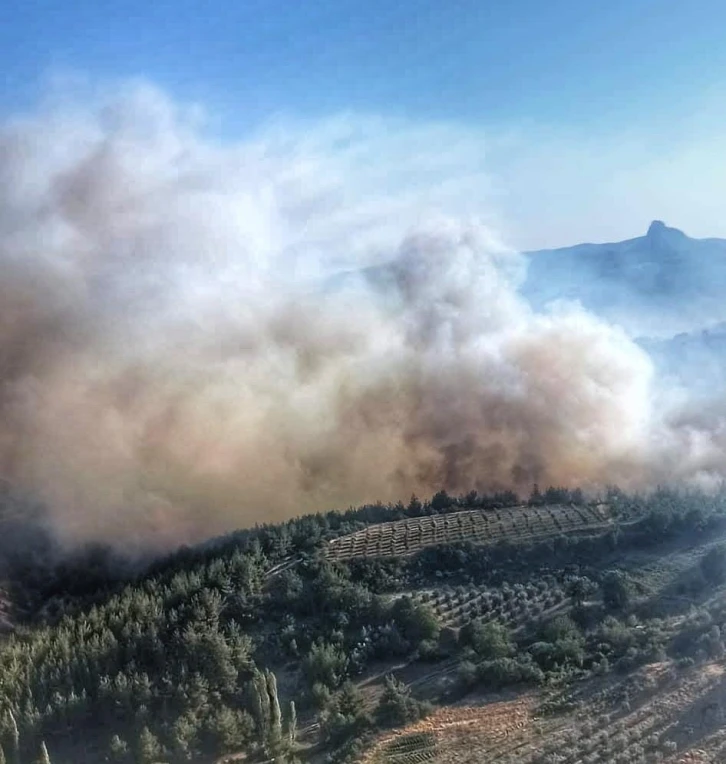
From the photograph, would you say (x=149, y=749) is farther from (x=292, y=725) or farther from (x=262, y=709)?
(x=292, y=725)

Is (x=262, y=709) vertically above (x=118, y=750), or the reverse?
(x=262, y=709)

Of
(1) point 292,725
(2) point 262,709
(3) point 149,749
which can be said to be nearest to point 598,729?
(1) point 292,725

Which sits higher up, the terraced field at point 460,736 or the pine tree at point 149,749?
the pine tree at point 149,749

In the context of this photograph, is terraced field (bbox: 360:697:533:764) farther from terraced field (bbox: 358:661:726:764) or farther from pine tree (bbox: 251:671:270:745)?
pine tree (bbox: 251:671:270:745)

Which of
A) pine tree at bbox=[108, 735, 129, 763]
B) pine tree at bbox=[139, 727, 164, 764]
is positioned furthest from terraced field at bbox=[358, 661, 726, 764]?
pine tree at bbox=[108, 735, 129, 763]

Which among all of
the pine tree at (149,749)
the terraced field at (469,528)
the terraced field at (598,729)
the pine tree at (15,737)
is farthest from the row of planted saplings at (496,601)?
the pine tree at (15,737)

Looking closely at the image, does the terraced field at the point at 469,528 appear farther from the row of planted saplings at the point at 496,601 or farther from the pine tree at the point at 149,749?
the pine tree at the point at 149,749

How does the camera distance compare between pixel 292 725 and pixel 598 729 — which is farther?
pixel 292 725
